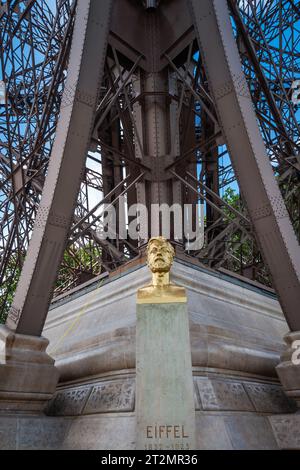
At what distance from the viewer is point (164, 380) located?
11.3 feet

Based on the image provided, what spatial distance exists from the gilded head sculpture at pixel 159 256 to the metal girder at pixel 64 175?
2.40 metres

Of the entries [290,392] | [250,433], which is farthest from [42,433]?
[290,392]

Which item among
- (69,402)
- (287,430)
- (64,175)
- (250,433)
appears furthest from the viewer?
(64,175)

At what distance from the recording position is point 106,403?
5180 mm

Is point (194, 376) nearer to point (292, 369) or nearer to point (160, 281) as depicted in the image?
point (292, 369)

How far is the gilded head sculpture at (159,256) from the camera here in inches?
165

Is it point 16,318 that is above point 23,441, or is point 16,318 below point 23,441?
above

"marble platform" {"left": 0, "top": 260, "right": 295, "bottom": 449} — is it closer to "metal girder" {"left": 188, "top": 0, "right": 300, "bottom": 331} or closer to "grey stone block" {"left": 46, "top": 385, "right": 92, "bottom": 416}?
"grey stone block" {"left": 46, "top": 385, "right": 92, "bottom": 416}

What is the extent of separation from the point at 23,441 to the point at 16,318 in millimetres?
1638

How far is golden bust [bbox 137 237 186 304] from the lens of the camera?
377 centimetres

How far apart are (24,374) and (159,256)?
273 cm
